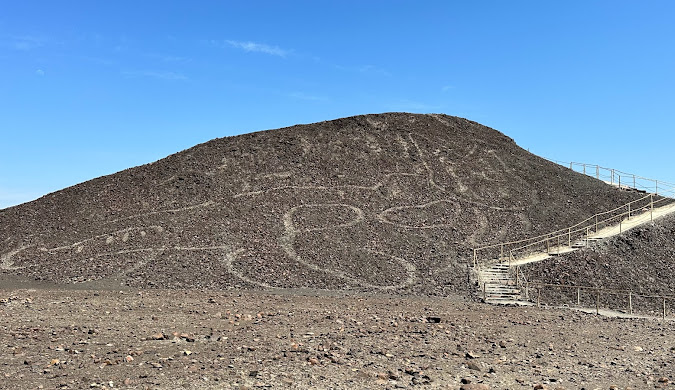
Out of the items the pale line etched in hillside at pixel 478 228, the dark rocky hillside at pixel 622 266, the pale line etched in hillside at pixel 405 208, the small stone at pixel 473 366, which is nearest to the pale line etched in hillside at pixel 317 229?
A: the pale line etched in hillside at pixel 405 208

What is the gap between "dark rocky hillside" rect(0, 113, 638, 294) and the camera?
26.0m

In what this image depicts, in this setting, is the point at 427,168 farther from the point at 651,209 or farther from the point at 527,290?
the point at 527,290

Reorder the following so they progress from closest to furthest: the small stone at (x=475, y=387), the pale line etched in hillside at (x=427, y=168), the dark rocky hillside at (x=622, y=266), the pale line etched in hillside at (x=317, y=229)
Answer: the small stone at (x=475, y=387)
the dark rocky hillside at (x=622, y=266)
the pale line etched in hillside at (x=317, y=229)
the pale line etched in hillside at (x=427, y=168)

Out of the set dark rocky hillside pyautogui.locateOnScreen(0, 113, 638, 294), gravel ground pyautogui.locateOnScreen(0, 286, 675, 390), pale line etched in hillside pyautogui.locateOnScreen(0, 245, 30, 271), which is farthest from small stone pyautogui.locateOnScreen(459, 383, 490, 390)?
pale line etched in hillside pyautogui.locateOnScreen(0, 245, 30, 271)

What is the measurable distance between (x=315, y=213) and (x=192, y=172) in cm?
1121

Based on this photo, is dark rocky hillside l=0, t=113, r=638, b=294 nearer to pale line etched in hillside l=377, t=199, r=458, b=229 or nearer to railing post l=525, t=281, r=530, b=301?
pale line etched in hillside l=377, t=199, r=458, b=229

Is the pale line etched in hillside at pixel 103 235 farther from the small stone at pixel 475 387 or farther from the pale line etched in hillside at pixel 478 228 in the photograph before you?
the small stone at pixel 475 387

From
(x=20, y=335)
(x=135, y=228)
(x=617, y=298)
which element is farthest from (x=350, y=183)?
(x=20, y=335)

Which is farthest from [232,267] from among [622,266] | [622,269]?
[622,266]

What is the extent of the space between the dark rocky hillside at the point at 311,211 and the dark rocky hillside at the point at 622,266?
13.1 feet

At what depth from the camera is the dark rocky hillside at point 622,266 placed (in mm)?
24169

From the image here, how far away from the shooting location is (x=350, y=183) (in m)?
35.3

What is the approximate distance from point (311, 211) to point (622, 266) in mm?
16867

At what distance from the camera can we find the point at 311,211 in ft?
104
